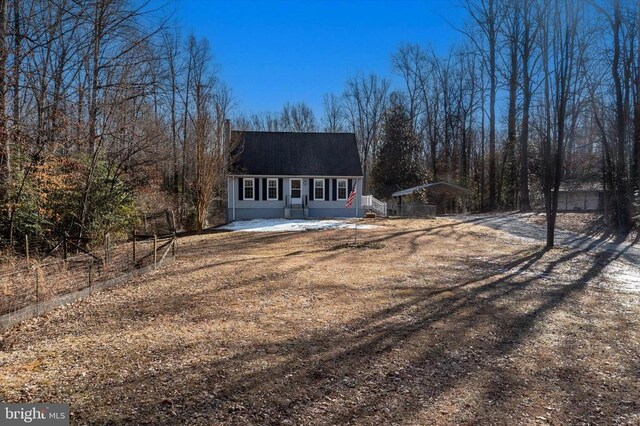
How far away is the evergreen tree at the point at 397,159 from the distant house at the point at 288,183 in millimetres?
10932

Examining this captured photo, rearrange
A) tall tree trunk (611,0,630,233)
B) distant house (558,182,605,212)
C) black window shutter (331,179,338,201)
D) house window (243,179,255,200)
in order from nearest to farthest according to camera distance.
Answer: tall tree trunk (611,0,630,233) → house window (243,179,255,200) → black window shutter (331,179,338,201) → distant house (558,182,605,212)

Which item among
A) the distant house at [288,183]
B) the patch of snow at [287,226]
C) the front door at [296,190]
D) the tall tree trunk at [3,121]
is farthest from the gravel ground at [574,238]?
the tall tree trunk at [3,121]

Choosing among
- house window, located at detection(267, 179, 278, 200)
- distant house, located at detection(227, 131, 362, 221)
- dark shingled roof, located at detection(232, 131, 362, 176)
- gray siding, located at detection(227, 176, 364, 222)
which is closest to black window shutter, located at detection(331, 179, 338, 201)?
distant house, located at detection(227, 131, 362, 221)

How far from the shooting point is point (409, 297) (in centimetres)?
749

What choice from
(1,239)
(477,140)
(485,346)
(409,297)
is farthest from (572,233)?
(477,140)

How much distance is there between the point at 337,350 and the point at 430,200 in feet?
106

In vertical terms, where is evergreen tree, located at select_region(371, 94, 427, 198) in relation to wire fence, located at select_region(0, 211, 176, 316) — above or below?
above

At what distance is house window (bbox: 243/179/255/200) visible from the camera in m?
25.4

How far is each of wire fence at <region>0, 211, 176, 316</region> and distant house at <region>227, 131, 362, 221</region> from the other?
12746mm

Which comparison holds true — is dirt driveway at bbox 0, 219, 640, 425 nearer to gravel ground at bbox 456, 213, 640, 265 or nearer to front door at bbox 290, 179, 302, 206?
gravel ground at bbox 456, 213, 640, 265

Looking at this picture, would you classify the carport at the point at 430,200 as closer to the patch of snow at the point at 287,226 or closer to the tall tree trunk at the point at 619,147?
the patch of snow at the point at 287,226

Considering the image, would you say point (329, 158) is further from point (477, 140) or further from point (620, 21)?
point (477, 140)

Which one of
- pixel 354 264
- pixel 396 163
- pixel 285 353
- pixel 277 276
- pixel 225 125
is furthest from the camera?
pixel 396 163

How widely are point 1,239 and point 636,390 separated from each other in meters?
12.2
